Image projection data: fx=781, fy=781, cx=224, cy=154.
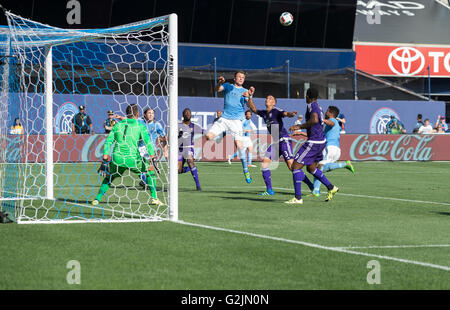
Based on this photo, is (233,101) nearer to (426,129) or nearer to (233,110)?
(233,110)

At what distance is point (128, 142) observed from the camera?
12445 millimetres

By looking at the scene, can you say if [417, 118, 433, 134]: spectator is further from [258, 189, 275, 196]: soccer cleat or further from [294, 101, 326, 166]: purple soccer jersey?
[294, 101, 326, 166]: purple soccer jersey

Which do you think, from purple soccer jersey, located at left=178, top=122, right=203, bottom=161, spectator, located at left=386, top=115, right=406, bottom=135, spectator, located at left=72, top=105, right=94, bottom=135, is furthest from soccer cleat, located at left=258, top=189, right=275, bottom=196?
spectator, located at left=386, top=115, right=406, bottom=135

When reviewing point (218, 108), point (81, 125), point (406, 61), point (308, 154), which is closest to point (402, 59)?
point (406, 61)

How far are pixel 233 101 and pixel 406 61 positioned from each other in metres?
35.5

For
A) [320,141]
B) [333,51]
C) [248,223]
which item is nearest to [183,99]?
[333,51]

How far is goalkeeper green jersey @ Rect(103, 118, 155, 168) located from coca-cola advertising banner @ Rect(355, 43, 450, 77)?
37022 millimetres

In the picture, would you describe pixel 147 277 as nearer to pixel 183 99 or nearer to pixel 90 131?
pixel 90 131

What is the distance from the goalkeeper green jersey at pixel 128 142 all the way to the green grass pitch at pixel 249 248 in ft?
3.70

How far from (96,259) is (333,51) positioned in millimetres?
33930

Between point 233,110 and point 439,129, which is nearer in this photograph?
point 233,110

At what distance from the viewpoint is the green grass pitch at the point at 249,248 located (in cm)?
640

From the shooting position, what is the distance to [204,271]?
6793 mm
